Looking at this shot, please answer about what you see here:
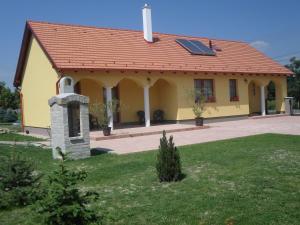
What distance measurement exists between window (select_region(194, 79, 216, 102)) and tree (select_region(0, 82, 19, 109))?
1107 inches

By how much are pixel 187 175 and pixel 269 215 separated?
295cm

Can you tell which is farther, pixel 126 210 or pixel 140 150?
pixel 140 150

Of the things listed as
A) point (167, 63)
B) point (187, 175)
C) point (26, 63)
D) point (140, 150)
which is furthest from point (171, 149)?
point (26, 63)

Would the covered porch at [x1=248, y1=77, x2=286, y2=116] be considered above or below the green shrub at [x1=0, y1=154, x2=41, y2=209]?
above

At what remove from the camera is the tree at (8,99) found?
143 ft

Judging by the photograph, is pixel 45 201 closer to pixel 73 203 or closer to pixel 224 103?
pixel 73 203

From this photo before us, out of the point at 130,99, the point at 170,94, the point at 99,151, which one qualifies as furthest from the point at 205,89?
the point at 99,151

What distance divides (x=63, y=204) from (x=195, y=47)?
2063 centimetres

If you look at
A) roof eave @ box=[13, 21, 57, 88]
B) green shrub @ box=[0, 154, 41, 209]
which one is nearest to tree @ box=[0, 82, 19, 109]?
roof eave @ box=[13, 21, 57, 88]

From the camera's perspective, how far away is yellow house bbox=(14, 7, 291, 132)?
18.1 metres

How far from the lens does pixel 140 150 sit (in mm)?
12047

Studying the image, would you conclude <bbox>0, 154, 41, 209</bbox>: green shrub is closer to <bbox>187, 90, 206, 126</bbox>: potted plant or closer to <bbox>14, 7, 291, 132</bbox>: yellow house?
<bbox>14, 7, 291, 132</bbox>: yellow house

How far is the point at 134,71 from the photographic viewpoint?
19.0 meters

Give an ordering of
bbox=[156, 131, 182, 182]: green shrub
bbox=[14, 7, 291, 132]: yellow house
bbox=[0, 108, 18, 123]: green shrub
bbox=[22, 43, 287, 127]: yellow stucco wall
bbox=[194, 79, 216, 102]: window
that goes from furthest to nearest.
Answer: bbox=[0, 108, 18, 123]: green shrub < bbox=[194, 79, 216, 102]: window < bbox=[22, 43, 287, 127]: yellow stucco wall < bbox=[14, 7, 291, 132]: yellow house < bbox=[156, 131, 182, 182]: green shrub
